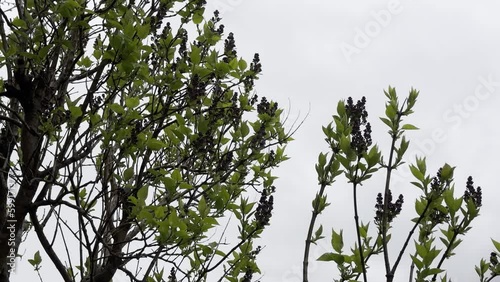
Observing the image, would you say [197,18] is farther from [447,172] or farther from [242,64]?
[447,172]

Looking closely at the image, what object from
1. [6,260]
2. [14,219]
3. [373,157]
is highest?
[14,219]

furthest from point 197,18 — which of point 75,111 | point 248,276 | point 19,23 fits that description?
point 248,276

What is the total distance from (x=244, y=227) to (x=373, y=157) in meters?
1.53

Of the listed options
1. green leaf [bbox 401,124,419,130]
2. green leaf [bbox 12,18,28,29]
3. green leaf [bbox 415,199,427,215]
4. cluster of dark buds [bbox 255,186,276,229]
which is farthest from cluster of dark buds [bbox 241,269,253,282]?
green leaf [bbox 12,18,28,29]

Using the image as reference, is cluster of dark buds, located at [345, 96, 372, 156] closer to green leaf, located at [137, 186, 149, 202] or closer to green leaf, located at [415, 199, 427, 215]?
green leaf, located at [415, 199, 427, 215]

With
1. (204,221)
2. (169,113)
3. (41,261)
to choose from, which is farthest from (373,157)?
(41,261)

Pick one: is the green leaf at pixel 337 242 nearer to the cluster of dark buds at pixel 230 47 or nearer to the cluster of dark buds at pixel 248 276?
the cluster of dark buds at pixel 248 276

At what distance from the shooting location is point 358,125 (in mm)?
2113

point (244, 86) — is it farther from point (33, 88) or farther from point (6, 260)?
point (6, 260)

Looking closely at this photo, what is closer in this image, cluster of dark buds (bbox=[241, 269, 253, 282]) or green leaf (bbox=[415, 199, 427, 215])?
green leaf (bbox=[415, 199, 427, 215])

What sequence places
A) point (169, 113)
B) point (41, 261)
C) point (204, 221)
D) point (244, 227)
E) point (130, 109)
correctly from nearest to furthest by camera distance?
point (204, 221)
point (130, 109)
point (244, 227)
point (169, 113)
point (41, 261)

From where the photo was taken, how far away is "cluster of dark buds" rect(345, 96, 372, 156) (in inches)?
79.2

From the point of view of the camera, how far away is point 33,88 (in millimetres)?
3547

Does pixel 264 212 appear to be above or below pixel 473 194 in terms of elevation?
above
